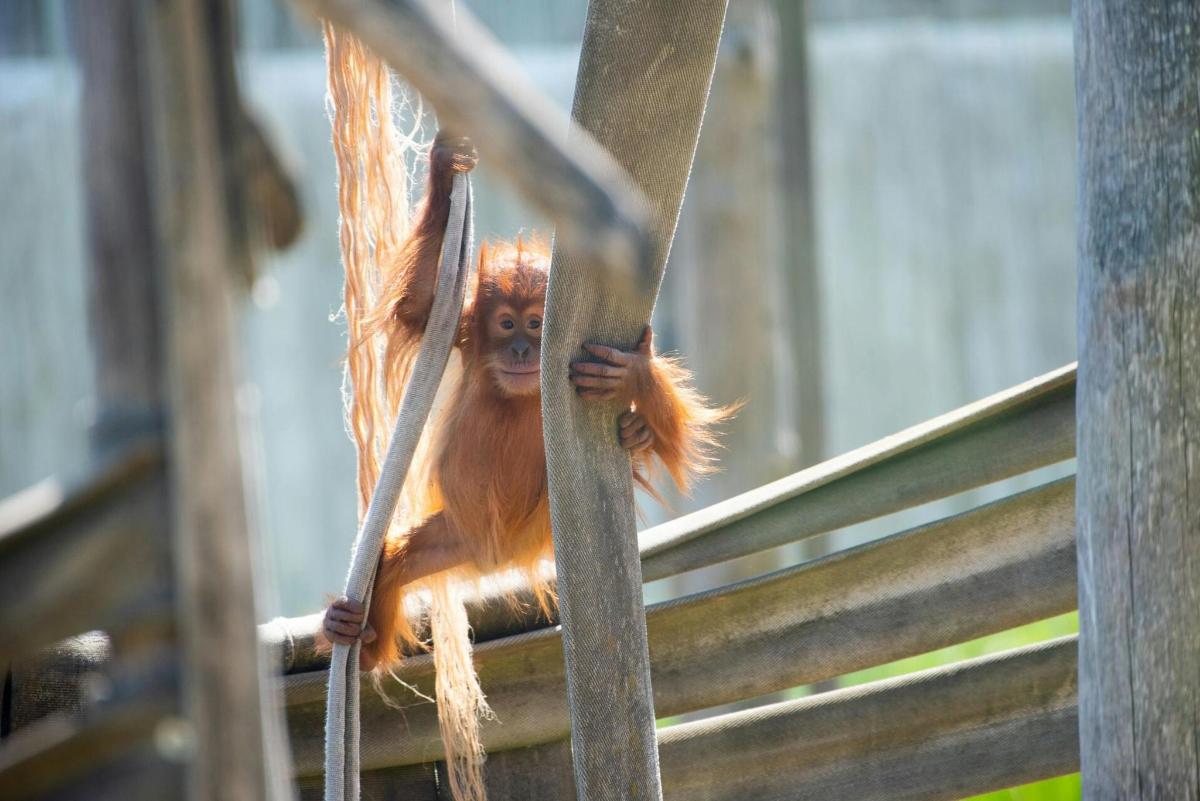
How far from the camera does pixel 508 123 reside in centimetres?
90

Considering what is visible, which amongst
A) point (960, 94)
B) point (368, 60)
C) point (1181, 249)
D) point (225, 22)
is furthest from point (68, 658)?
point (960, 94)

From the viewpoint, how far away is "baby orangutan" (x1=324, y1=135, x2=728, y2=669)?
102 inches

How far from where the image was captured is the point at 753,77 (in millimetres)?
4887

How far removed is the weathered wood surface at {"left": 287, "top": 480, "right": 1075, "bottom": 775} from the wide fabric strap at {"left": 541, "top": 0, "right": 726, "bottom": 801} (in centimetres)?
56

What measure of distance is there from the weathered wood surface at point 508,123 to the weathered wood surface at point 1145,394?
0.87 meters

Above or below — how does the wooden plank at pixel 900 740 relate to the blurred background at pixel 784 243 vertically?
below

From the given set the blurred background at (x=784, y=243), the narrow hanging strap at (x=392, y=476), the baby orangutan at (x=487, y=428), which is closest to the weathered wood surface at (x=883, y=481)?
the baby orangutan at (x=487, y=428)

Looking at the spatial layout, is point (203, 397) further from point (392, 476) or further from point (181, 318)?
point (392, 476)

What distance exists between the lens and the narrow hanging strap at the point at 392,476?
185cm

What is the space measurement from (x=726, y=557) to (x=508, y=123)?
4.91 feet

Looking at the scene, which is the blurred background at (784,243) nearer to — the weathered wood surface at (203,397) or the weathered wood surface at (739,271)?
the weathered wood surface at (739,271)

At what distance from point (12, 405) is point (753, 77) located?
4.38 meters

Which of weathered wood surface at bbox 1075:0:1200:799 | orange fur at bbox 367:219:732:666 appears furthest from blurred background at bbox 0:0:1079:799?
weathered wood surface at bbox 1075:0:1200:799

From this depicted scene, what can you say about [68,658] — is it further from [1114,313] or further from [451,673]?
[1114,313]
